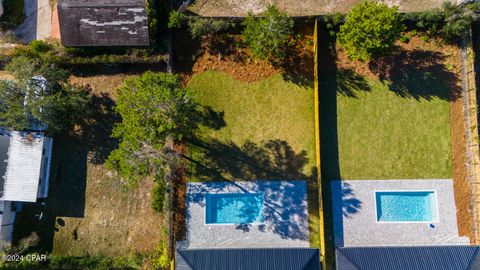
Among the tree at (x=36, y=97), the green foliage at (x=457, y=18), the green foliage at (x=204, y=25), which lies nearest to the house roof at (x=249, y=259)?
the tree at (x=36, y=97)

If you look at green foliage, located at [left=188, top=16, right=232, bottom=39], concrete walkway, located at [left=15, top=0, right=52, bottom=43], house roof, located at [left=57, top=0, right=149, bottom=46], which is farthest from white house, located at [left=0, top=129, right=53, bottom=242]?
green foliage, located at [left=188, top=16, right=232, bottom=39]

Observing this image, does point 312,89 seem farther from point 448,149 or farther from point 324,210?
point 448,149

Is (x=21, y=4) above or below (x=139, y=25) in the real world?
above

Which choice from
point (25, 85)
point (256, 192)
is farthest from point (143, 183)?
point (25, 85)

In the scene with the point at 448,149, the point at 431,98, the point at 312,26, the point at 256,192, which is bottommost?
the point at 256,192

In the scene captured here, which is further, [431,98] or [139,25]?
[431,98]

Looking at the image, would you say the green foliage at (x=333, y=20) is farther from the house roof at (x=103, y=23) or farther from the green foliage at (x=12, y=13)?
the green foliage at (x=12, y=13)

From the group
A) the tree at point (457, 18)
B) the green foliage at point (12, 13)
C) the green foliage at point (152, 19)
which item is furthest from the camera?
the green foliage at point (12, 13)

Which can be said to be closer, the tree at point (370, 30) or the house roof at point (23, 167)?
the tree at point (370, 30)
